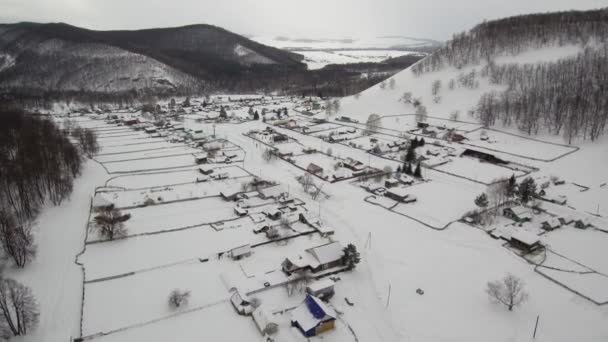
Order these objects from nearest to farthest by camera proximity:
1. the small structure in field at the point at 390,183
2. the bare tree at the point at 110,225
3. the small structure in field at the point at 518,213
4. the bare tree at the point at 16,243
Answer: the bare tree at the point at 16,243, the bare tree at the point at 110,225, the small structure in field at the point at 518,213, the small structure in field at the point at 390,183

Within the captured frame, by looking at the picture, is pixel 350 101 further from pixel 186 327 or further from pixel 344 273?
pixel 186 327

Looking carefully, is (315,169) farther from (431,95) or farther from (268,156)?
(431,95)

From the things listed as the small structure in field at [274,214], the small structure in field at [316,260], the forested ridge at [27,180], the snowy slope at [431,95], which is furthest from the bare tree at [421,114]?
the forested ridge at [27,180]

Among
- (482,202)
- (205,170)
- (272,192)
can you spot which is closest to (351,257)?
(272,192)

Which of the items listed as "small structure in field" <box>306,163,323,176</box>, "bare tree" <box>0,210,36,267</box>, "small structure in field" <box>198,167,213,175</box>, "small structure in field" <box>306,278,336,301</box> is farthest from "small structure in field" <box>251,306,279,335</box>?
"small structure in field" <box>198,167,213,175</box>

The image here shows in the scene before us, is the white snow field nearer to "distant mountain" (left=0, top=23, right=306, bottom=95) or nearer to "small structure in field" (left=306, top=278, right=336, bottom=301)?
"small structure in field" (left=306, top=278, right=336, bottom=301)

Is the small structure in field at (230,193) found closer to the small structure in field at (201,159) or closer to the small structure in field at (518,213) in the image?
the small structure in field at (201,159)
